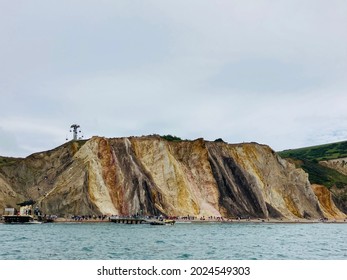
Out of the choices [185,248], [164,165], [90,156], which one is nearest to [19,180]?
[90,156]

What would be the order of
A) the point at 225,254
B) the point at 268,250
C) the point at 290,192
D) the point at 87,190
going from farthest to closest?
the point at 290,192, the point at 87,190, the point at 268,250, the point at 225,254

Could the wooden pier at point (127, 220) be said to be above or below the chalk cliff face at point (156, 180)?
below

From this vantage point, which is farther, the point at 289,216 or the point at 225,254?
the point at 289,216

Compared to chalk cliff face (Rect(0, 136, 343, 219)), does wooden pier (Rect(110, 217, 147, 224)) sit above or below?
below

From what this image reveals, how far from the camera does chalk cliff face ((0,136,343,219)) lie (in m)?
128

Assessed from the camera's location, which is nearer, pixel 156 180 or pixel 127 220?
pixel 127 220

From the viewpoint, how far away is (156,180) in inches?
5389

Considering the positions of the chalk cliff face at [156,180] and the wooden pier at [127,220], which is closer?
the wooden pier at [127,220]

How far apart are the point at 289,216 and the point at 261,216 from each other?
11.2m

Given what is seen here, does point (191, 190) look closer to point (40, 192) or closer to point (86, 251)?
point (40, 192)

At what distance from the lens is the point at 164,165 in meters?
140

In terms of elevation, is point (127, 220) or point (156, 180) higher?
point (156, 180)

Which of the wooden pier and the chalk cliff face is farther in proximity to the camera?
the chalk cliff face

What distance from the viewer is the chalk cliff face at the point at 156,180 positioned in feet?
420
